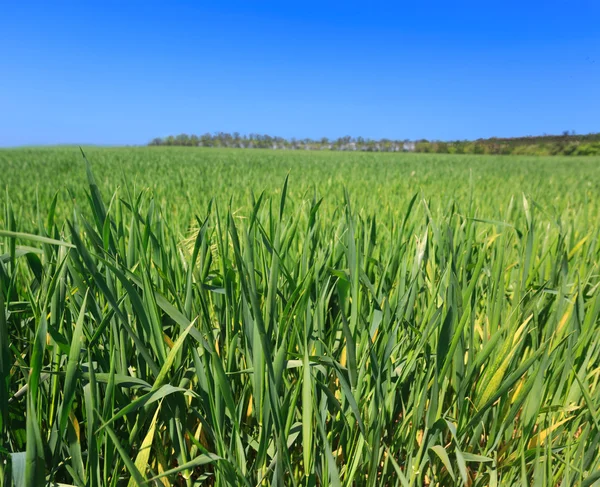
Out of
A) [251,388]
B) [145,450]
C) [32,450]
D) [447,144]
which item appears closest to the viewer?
[32,450]

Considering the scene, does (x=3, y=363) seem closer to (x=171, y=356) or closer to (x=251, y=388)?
(x=171, y=356)

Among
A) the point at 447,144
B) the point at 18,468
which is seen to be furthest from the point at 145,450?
the point at 447,144

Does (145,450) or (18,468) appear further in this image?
(145,450)

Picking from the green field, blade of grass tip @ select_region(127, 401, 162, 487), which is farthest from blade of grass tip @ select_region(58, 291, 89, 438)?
blade of grass tip @ select_region(127, 401, 162, 487)

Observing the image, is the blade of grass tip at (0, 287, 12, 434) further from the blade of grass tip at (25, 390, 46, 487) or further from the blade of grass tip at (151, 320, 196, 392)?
the blade of grass tip at (151, 320, 196, 392)

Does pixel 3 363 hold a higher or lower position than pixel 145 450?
higher

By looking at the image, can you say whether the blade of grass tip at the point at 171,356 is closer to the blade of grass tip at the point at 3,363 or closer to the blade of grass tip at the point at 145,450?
the blade of grass tip at the point at 145,450

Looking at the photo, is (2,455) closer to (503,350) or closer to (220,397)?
(220,397)

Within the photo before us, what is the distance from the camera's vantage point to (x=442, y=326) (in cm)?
66

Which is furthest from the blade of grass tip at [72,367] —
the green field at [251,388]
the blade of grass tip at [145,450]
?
the blade of grass tip at [145,450]

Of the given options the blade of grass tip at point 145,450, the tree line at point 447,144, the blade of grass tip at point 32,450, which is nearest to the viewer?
the blade of grass tip at point 32,450

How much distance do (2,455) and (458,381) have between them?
0.69m

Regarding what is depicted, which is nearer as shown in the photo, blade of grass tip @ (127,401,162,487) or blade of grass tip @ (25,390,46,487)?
blade of grass tip @ (25,390,46,487)

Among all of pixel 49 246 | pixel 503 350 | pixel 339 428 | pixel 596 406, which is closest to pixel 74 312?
pixel 49 246
